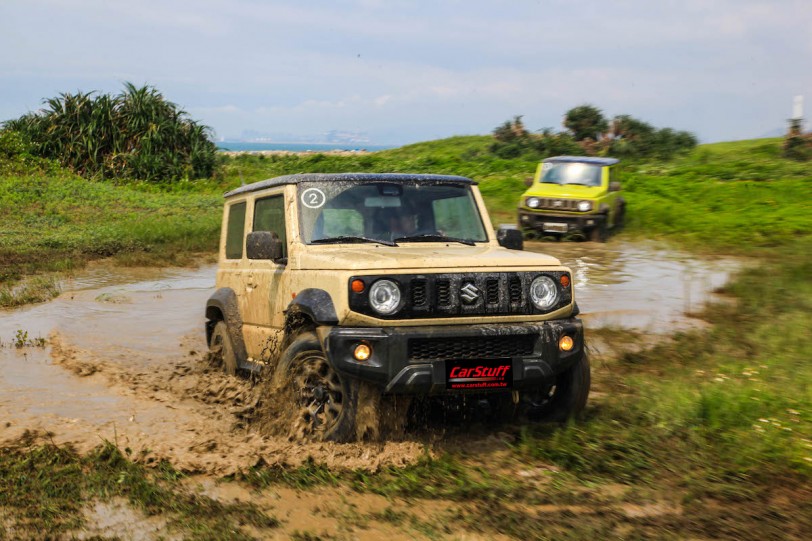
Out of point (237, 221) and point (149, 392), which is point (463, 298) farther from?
point (149, 392)

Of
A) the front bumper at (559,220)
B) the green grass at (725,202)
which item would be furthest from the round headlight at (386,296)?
the front bumper at (559,220)

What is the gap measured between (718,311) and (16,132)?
29272 millimetres

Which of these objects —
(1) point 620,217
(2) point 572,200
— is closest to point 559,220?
(2) point 572,200

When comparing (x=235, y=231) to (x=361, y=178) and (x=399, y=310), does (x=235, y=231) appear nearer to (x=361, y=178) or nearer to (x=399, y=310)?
(x=361, y=178)

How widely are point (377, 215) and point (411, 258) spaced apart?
102 cm

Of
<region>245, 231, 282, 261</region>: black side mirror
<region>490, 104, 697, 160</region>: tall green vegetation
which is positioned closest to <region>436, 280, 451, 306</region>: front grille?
<region>245, 231, 282, 261</region>: black side mirror

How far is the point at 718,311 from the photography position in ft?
34.6

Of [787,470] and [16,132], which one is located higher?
[16,132]

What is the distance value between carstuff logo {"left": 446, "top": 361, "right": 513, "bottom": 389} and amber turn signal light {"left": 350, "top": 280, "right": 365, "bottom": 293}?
2.18ft

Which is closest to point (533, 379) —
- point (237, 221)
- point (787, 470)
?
point (787, 470)

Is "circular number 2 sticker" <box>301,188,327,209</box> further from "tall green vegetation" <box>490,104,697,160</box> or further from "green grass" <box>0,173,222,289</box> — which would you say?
"tall green vegetation" <box>490,104,697,160</box>

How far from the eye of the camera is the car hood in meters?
5.58

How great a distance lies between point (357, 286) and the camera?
5449 mm

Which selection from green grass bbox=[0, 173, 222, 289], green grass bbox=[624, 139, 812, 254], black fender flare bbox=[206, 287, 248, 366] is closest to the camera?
black fender flare bbox=[206, 287, 248, 366]
